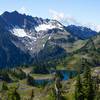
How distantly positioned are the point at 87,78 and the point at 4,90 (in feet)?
254

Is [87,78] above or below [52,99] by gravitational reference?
above

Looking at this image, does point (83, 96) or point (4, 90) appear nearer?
→ point (83, 96)

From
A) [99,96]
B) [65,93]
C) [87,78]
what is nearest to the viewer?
[87,78]

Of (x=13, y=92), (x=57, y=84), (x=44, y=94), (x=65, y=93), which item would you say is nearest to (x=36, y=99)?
(x=44, y=94)

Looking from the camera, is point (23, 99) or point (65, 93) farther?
point (23, 99)

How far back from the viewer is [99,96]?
368 feet

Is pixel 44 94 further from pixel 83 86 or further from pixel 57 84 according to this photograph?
pixel 57 84

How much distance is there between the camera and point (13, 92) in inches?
4028

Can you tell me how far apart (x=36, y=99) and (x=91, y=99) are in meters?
81.1

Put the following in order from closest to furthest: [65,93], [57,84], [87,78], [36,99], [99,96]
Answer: [57,84] < [87,78] < [99,96] < [65,93] < [36,99]

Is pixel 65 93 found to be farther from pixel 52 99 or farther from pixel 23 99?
pixel 52 99

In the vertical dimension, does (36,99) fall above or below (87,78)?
below

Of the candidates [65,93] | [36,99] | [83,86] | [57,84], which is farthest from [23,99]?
[57,84]

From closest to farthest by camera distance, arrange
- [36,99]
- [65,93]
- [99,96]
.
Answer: [99,96] → [65,93] → [36,99]
